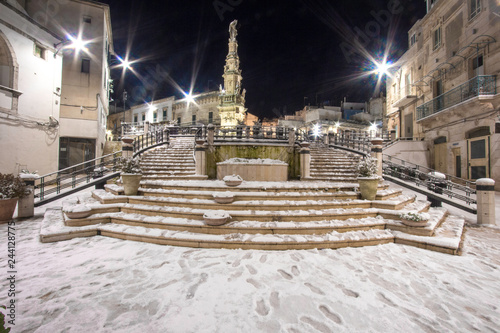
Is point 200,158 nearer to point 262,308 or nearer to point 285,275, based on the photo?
point 285,275

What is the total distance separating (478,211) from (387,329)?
7.87 meters

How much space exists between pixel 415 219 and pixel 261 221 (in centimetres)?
444

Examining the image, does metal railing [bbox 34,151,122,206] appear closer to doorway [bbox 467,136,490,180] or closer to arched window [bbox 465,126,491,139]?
doorway [bbox 467,136,490,180]

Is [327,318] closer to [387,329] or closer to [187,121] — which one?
[387,329]

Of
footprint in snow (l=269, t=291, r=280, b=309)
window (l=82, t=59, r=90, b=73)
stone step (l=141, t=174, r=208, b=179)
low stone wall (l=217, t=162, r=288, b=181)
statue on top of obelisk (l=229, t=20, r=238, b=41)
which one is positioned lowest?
footprint in snow (l=269, t=291, r=280, b=309)

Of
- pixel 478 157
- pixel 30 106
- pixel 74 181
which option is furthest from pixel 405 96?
pixel 30 106

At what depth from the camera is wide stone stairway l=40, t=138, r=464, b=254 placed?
5516 millimetres

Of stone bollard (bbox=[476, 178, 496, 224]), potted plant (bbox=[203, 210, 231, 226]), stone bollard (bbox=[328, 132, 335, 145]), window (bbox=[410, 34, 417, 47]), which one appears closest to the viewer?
potted plant (bbox=[203, 210, 231, 226])

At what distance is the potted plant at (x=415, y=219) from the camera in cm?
589

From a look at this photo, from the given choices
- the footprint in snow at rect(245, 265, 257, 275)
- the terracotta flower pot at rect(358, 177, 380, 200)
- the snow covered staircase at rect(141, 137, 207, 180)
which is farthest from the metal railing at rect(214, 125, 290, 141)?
the footprint in snow at rect(245, 265, 257, 275)

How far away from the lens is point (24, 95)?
13.3 m

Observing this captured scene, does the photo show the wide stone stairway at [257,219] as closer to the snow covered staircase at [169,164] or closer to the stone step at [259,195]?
the stone step at [259,195]

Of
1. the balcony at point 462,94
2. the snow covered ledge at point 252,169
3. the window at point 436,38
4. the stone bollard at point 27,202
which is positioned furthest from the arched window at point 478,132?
the stone bollard at point 27,202

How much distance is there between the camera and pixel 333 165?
1289 cm
